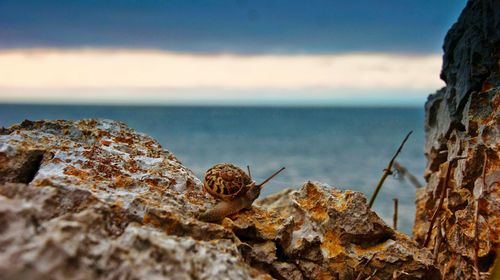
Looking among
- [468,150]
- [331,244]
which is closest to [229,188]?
[331,244]

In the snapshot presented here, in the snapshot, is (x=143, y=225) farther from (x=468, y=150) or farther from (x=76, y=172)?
(x=468, y=150)

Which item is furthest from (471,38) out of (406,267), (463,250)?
(406,267)

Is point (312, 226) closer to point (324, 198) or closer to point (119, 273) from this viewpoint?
point (324, 198)

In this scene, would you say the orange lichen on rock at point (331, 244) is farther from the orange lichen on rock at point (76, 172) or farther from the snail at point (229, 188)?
the orange lichen on rock at point (76, 172)

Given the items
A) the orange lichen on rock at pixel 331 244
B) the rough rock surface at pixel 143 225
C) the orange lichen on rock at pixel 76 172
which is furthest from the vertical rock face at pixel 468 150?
the orange lichen on rock at pixel 76 172

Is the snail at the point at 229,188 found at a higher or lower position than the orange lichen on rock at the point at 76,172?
lower

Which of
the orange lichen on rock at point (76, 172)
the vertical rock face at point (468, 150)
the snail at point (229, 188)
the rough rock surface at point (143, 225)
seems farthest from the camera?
the vertical rock face at point (468, 150)

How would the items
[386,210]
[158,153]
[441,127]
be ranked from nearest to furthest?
[158,153] < [441,127] < [386,210]
